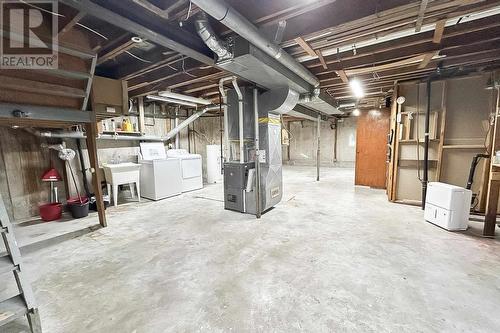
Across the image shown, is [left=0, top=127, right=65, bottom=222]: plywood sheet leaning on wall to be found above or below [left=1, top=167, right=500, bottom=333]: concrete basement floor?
above

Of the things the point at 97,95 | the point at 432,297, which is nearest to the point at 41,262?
the point at 97,95

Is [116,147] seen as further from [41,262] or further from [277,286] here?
[277,286]

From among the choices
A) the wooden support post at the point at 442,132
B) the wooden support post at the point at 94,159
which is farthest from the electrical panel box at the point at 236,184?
the wooden support post at the point at 442,132

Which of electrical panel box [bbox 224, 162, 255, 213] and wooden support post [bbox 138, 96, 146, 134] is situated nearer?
electrical panel box [bbox 224, 162, 255, 213]

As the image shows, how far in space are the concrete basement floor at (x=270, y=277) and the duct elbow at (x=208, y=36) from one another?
2178mm

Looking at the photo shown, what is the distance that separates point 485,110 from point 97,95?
604 centimetres

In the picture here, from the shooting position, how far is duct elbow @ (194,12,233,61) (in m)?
1.85

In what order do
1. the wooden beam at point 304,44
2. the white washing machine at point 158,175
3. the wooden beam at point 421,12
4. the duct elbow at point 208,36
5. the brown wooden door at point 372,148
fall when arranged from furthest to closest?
1. the brown wooden door at point 372,148
2. the white washing machine at point 158,175
3. the wooden beam at point 304,44
4. the duct elbow at point 208,36
5. the wooden beam at point 421,12

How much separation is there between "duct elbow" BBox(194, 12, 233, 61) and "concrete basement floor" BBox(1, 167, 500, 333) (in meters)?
2.18

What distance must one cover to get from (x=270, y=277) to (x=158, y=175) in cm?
362

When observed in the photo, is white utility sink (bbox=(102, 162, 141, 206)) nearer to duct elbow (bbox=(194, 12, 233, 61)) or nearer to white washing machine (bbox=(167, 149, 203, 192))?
white washing machine (bbox=(167, 149, 203, 192))

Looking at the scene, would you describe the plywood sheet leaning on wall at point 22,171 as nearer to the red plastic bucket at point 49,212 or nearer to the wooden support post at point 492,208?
the red plastic bucket at point 49,212

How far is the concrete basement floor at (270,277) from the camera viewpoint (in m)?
1.46

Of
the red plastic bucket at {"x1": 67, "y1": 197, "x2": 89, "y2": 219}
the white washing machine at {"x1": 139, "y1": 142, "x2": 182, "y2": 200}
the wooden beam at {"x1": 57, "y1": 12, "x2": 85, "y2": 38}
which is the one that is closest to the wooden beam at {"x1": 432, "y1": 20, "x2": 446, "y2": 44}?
the wooden beam at {"x1": 57, "y1": 12, "x2": 85, "y2": 38}
